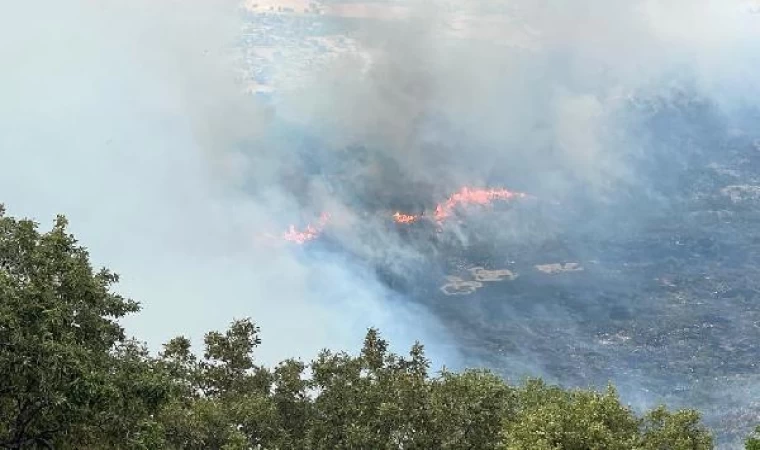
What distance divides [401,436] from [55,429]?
2066 centimetres

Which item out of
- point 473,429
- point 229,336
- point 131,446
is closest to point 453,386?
point 473,429

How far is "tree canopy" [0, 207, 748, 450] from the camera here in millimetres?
30972

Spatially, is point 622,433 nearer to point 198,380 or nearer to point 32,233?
point 198,380

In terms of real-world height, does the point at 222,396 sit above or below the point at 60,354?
above

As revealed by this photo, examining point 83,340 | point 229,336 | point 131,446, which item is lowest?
point 131,446

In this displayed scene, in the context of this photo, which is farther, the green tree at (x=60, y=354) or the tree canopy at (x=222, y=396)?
the tree canopy at (x=222, y=396)

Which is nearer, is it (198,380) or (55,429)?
(55,429)

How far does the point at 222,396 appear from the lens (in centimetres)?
5428

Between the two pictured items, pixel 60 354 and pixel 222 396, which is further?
pixel 222 396

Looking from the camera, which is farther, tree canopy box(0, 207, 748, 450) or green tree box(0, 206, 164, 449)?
tree canopy box(0, 207, 748, 450)

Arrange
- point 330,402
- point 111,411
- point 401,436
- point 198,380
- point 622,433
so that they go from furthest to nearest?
point 198,380, point 330,402, point 401,436, point 622,433, point 111,411

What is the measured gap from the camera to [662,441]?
4434cm

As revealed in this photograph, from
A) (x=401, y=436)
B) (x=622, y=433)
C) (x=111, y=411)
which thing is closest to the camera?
(x=111, y=411)

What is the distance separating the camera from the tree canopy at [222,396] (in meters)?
31.0
